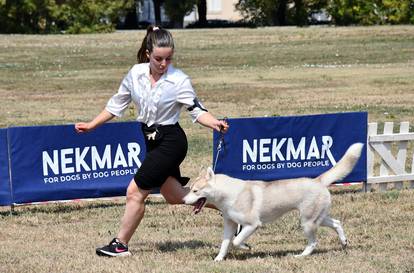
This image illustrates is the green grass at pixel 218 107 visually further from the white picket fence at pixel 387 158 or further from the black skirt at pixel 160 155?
the black skirt at pixel 160 155

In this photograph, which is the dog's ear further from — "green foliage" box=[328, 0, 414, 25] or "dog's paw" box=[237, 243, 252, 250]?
"green foliage" box=[328, 0, 414, 25]

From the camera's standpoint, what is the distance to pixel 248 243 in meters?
8.70

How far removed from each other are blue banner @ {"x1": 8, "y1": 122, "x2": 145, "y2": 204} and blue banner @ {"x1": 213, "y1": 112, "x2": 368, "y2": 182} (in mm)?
990

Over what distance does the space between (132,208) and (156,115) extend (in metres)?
0.81

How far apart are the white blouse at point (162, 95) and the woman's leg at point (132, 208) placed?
564 mm

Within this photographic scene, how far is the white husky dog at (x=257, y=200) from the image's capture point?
7629 mm

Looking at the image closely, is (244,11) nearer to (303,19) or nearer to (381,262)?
(303,19)

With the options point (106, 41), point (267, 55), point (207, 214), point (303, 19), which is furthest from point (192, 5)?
point (207, 214)

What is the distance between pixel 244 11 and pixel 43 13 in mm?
18492

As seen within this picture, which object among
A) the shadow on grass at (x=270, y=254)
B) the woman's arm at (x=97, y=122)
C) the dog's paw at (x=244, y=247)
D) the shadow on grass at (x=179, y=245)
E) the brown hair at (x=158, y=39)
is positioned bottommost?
the shadow on grass at (x=179, y=245)

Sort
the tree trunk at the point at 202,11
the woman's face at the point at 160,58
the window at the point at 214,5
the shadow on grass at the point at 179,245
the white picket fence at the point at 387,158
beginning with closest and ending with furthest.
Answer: the woman's face at the point at 160,58
the shadow on grass at the point at 179,245
the white picket fence at the point at 387,158
the tree trunk at the point at 202,11
the window at the point at 214,5

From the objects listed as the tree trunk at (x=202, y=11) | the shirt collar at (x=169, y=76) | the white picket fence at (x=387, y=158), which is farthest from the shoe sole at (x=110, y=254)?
the tree trunk at (x=202, y=11)

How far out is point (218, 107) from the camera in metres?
21.0

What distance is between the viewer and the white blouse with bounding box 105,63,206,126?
771 centimetres
